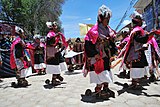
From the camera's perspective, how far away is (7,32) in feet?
35.5

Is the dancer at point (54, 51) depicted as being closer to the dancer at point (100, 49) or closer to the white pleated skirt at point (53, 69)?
the white pleated skirt at point (53, 69)

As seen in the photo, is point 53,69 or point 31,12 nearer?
point 53,69

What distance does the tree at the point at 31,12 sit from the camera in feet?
93.6

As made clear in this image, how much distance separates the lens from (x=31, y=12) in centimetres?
2969

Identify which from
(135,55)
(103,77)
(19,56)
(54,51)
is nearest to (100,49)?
(103,77)

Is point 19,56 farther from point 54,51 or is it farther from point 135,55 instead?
point 135,55

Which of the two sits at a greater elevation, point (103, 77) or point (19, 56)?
point (19, 56)

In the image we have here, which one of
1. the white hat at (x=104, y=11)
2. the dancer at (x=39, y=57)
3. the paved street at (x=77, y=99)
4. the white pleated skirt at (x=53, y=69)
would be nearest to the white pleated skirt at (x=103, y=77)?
the paved street at (x=77, y=99)

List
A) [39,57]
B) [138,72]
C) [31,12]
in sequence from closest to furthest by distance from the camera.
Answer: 1. [138,72]
2. [39,57]
3. [31,12]

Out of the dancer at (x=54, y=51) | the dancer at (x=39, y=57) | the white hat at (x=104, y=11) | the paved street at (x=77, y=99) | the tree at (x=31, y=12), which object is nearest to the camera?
the paved street at (x=77, y=99)

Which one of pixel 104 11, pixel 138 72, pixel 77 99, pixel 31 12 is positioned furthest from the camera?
pixel 31 12

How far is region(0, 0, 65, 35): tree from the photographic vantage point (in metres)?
28.5

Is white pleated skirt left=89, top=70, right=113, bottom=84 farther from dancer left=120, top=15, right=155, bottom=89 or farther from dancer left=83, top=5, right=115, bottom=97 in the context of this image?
dancer left=120, top=15, right=155, bottom=89

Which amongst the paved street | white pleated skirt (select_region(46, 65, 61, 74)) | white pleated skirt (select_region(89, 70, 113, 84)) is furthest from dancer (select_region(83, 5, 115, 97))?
white pleated skirt (select_region(46, 65, 61, 74))
